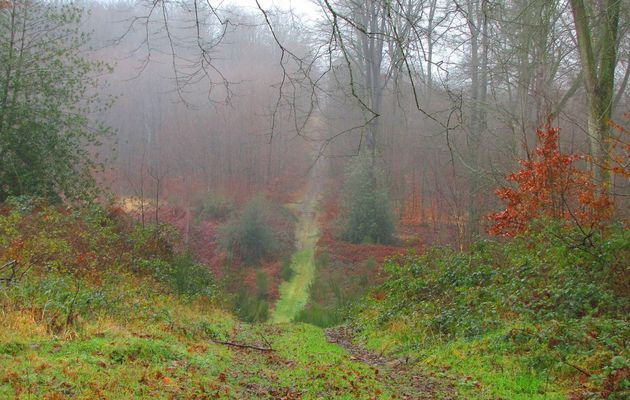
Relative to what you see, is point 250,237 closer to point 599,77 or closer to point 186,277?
point 186,277

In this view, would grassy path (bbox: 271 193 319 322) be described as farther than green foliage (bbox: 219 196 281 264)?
No

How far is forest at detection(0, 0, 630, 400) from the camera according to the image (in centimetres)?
562

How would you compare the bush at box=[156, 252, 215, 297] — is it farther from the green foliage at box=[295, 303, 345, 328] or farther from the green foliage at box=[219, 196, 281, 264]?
the green foliage at box=[219, 196, 281, 264]

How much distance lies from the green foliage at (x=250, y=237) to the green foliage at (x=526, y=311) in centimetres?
1389

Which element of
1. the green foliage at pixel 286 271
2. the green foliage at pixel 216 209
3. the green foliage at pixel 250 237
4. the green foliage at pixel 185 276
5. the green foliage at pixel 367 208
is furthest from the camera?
the green foliage at pixel 216 209

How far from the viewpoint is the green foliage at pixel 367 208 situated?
1150 inches

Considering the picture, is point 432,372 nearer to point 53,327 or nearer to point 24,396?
point 53,327

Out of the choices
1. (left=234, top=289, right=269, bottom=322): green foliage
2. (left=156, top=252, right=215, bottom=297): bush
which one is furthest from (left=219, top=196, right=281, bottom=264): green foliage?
(left=156, top=252, right=215, bottom=297): bush

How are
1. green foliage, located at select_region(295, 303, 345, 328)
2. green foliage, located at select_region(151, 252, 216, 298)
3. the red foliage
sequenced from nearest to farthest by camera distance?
the red foliage, green foliage, located at select_region(151, 252, 216, 298), green foliage, located at select_region(295, 303, 345, 328)

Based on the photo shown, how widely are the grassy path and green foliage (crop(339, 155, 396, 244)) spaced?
2.32m

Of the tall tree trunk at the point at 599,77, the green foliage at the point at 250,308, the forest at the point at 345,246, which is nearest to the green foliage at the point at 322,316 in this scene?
the forest at the point at 345,246

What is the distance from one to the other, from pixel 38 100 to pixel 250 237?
11834mm

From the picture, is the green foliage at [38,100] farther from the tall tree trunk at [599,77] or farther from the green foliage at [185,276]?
the tall tree trunk at [599,77]

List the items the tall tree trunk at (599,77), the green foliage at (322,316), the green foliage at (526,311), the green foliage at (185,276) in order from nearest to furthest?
the green foliage at (526,311), the tall tree trunk at (599,77), the green foliage at (185,276), the green foliage at (322,316)
